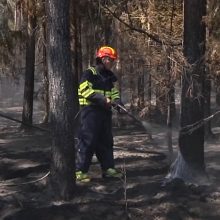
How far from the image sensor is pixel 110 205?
7508mm

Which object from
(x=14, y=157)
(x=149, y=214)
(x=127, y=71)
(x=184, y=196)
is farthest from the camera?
(x=127, y=71)

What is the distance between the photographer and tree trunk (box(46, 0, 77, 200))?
297 inches

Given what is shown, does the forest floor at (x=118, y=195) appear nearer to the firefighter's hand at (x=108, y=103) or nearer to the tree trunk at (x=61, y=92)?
the tree trunk at (x=61, y=92)

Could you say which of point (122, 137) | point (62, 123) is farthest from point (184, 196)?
point (122, 137)

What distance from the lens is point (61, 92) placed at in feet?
24.9

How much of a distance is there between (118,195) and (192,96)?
5.88ft

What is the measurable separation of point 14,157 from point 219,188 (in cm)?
460

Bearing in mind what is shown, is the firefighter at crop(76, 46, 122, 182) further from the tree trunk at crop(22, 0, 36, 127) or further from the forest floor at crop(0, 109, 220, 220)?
the tree trunk at crop(22, 0, 36, 127)

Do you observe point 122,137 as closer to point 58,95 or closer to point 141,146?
point 141,146

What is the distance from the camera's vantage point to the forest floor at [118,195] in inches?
287

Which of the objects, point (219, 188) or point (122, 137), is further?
point (122, 137)

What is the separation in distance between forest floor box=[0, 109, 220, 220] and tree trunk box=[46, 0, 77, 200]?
0.46 metres

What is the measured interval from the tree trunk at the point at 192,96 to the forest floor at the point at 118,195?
1.08 ft

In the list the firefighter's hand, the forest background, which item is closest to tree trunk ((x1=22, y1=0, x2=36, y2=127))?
the forest background
